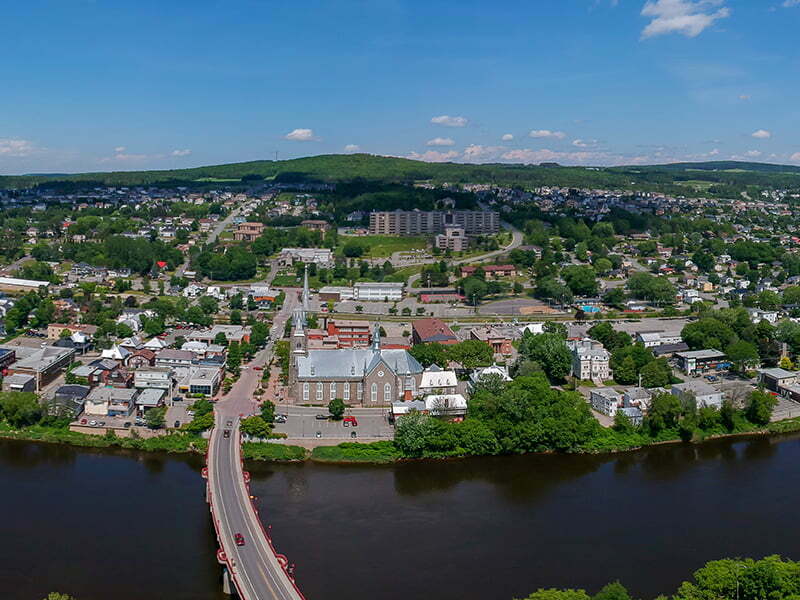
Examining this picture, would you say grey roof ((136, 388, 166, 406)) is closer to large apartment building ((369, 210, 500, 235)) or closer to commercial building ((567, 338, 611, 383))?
commercial building ((567, 338, 611, 383))

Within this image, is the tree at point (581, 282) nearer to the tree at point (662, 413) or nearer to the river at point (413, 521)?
the tree at point (662, 413)

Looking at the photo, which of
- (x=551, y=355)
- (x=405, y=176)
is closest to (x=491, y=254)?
(x=551, y=355)

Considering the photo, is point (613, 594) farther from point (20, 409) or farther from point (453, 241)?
point (453, 241)

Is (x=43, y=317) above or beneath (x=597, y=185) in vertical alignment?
beneath

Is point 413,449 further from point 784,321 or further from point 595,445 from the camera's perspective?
point 784,321

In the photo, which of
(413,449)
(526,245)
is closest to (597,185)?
(526,245)

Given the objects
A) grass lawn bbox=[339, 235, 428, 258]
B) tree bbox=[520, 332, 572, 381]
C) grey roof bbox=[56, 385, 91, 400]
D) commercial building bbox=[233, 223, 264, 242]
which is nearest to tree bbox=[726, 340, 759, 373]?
tree bbox=[520, 332, 572, 381]

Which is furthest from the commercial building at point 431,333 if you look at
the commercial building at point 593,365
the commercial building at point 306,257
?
the commercial building at point 306,257
